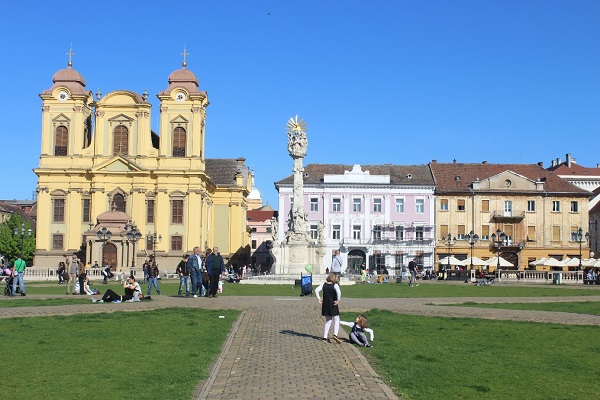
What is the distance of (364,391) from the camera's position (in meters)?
11.3

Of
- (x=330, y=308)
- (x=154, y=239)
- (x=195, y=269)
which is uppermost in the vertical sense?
(x=154, y=239)

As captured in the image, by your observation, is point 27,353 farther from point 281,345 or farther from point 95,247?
point 95,247

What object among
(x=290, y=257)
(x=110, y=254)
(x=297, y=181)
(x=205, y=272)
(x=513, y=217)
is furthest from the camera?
(x=513, y=217)

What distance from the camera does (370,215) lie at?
8594cm

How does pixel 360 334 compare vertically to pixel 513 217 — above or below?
below

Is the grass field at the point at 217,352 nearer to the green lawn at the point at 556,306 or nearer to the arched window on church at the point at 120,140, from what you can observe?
the green lawn at the point at 556,306

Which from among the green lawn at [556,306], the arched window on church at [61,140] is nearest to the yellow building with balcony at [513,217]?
the arched window on church at [61,140]

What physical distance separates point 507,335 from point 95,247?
5657cm

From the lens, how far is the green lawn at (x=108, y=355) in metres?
11.5

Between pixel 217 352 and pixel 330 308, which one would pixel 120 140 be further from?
pixel 217 352

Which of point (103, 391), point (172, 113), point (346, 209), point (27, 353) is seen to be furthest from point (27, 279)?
point (103, 391)

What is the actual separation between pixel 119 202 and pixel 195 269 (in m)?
48.2

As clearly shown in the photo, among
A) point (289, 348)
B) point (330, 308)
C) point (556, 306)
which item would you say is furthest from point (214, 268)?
point (289, 348)

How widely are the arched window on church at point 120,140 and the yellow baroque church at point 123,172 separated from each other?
97 millimetres
